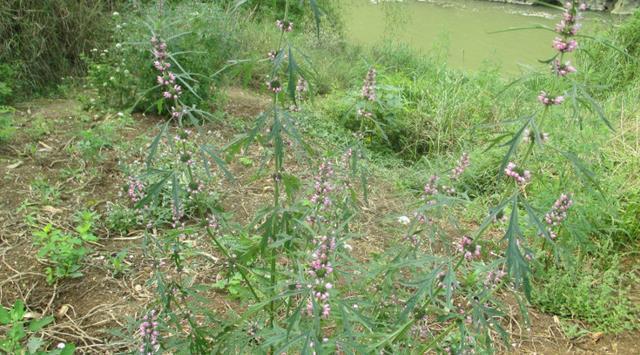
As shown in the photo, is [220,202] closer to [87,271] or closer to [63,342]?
[87,271]

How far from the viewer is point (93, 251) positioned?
116 inches

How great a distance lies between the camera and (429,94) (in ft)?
18.3

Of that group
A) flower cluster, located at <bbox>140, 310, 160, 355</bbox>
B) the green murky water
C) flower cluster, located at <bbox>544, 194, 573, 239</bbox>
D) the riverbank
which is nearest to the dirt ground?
the riverbank

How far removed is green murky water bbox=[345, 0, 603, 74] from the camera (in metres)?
9.90

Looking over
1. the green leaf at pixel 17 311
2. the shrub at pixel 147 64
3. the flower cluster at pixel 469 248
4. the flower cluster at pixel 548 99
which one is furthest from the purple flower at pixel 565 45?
the shrub at pixel 147 64

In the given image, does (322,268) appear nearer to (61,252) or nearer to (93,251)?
(61,252)

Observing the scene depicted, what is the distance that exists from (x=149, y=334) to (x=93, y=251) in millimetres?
1450

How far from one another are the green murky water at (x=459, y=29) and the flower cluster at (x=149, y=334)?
23.8 feet

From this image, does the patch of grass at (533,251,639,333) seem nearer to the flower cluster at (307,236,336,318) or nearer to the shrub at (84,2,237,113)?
the flower cluster at (307,236,336,318)

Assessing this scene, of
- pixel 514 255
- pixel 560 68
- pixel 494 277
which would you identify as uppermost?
pixel 560 68

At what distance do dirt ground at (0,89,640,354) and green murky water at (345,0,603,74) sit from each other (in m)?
5.62

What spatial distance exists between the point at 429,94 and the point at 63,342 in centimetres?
438

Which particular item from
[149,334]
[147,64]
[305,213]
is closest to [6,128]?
→ [147,64]

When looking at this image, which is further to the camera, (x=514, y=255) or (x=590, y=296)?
(x=590, y=296)
